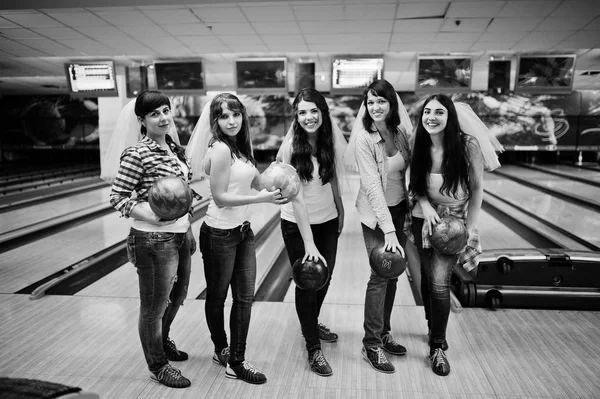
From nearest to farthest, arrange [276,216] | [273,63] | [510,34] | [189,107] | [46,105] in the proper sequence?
[510,34], [276,216], [273,63], [189,107], [46,105]

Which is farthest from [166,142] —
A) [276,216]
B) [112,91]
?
[112,91]

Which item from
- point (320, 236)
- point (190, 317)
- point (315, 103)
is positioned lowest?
point (190, 317)

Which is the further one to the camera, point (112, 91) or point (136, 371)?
point (112, 91)

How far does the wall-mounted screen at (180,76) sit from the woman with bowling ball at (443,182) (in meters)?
5.18

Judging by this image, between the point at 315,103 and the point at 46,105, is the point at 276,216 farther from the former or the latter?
the point at 46,105

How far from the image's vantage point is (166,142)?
6.29 ft

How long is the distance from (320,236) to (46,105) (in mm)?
12549

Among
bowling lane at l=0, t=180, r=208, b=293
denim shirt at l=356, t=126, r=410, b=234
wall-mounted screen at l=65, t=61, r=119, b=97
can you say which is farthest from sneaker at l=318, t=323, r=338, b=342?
wall-mounted screen at l=65, t=61, r=119, b=97

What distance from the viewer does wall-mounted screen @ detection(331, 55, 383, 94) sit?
6355 millimetres

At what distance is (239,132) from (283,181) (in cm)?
31

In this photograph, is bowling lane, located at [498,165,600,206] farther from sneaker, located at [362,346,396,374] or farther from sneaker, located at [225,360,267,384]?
sneaker, located at [225,360,267,384]

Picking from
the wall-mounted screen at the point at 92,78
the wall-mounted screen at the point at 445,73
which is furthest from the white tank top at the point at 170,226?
the wall-mounted screen at the point at 92,78

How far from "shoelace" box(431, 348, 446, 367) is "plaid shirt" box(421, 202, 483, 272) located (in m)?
0.38

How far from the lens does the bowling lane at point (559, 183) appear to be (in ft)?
22.7
